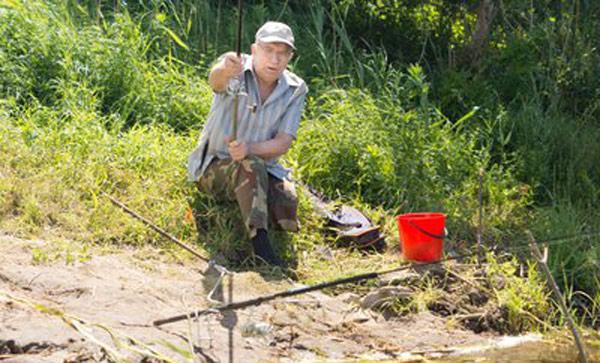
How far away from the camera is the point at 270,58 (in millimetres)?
5273

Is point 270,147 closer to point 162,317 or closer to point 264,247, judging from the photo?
point 264,247

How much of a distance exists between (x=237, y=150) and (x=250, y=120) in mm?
387

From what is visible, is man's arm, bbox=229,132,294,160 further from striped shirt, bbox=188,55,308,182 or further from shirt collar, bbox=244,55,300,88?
shirt collar, bbox=244,55,300,88

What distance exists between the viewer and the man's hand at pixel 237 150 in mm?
5102

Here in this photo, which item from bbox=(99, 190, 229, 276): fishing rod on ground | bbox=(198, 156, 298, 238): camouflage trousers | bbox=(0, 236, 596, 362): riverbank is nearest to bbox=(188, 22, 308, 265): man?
bbox=(198, 156, 298, 238): camouflage trousers

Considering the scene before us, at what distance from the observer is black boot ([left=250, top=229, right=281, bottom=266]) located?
16.9 ft

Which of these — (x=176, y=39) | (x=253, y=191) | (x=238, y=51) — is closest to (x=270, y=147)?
(x=253, y=191)

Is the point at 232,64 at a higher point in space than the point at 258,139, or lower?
higher

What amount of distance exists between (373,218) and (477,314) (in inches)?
52.3

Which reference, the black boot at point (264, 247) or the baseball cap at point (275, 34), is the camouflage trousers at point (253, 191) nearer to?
the black boot at point (264, 247)

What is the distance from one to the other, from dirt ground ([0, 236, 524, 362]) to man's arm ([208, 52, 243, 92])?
105 cm

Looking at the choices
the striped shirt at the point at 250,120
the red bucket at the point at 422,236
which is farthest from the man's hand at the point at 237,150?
the red bucket at the point at 422,236

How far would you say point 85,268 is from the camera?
175 inches

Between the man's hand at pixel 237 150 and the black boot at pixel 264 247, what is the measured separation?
→ 1.47ft
